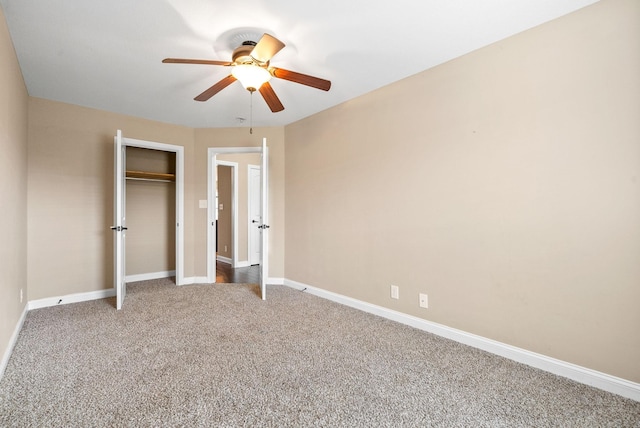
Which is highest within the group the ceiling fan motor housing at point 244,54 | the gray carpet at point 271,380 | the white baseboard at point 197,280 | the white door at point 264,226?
the ceiling fan motor housing at point 244,54

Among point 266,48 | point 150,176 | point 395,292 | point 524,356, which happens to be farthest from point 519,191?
point 150,176

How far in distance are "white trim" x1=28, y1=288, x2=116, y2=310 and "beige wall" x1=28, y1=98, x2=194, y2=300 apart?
0.05 meters

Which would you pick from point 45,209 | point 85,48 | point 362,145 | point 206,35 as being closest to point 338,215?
point 362,145

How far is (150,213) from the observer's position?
4.85 m

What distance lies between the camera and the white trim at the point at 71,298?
349cm

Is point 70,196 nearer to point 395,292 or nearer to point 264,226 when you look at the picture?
point 264,226

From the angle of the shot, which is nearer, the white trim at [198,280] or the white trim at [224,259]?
the white trim at [198,280]

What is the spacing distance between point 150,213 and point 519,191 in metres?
4.87

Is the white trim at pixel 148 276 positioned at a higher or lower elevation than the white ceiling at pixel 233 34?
lower

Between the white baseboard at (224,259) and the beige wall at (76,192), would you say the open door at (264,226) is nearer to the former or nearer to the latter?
the beige wall at (76,192)

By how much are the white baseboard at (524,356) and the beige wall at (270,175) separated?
167cm

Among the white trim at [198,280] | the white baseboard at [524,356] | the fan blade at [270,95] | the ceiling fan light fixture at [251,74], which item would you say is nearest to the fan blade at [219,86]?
the ceiling fan light fixture at [251,74]

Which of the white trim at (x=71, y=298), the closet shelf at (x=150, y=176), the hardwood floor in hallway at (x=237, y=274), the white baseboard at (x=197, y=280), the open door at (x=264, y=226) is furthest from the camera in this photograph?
the hardwood floor in hallway at (x=237, y=274)

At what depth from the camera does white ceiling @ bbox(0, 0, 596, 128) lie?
6.50 ft
